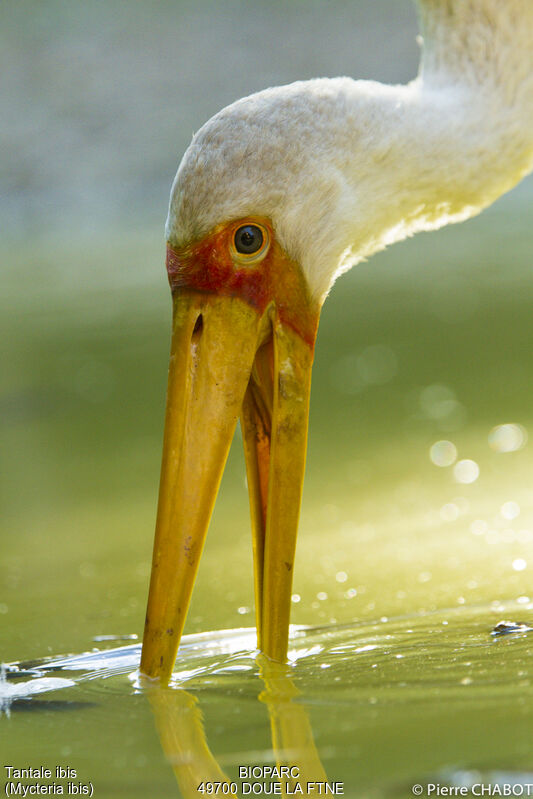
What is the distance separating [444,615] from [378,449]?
1.66 m

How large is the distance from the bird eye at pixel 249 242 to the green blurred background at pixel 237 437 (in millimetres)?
812

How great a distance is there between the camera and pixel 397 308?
7.56 metres

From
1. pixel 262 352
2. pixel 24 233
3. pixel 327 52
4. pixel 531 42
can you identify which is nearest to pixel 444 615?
pixel 262 352

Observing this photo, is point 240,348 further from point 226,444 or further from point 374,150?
point 374,150

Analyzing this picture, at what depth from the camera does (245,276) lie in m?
2.71

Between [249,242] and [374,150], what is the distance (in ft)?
1.35

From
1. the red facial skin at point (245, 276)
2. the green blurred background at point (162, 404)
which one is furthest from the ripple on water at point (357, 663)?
the red facial skin at point (245, 276)

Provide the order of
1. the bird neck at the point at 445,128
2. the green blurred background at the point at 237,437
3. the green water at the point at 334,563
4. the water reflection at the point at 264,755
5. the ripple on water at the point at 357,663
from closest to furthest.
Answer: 1. the water reflection at the point at 264,755
2. the green water at the point at 334,563
3. the ripple on water at the point at 357,663
4. the bird neck at the point at 445,128
5. the green blurred background at the point at 237,437

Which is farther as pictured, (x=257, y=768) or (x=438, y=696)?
(x=438, y=696)

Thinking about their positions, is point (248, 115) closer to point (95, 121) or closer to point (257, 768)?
point (257, 768)

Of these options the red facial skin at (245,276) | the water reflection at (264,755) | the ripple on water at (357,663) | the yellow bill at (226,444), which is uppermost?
the red facial skin at (245,276)

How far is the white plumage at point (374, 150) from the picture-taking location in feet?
8.64

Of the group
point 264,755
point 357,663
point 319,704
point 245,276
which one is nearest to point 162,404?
point 245,276

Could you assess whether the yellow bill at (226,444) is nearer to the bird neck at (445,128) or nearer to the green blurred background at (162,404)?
the green blurred background at (162,404)
